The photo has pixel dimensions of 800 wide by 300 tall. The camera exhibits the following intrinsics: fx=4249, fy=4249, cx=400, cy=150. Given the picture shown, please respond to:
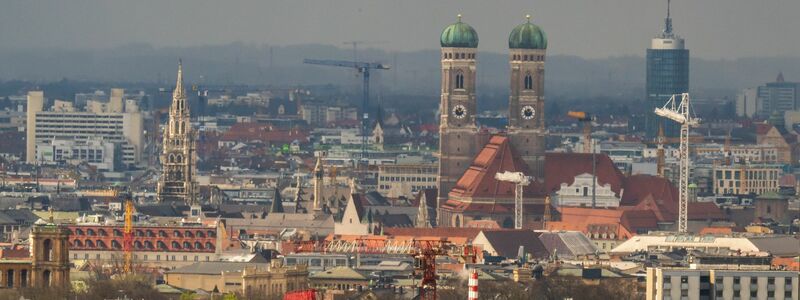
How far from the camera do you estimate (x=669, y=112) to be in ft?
461

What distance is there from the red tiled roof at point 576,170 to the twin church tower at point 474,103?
1512 millimetres

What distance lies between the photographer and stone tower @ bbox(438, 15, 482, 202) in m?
140

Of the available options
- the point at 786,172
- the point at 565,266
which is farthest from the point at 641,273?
the point at 786,172

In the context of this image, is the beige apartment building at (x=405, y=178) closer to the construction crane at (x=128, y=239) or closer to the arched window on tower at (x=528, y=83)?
the arched window on tower at (x=528, y=83)

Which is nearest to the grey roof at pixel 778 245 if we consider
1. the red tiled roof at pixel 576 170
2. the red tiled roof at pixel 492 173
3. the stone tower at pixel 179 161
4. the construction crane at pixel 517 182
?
the construction crane at pixel 517 182

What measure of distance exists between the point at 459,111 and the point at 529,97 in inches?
93.9

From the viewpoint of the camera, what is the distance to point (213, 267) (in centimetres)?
10412

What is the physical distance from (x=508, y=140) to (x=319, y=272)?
1457 inches

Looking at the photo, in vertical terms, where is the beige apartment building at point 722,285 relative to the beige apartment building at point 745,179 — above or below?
below

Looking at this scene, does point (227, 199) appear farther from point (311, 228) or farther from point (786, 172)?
point (786, 172)

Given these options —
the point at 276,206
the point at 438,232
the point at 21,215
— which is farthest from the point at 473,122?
the point at 438,232

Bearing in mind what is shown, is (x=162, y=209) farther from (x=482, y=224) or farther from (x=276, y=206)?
(x=482, y=224)

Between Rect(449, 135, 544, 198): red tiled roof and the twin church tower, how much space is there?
2.00ft

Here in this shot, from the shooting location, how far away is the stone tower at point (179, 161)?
141625 millimetres
